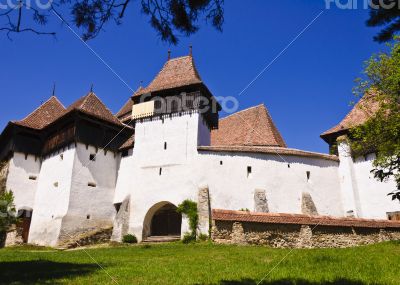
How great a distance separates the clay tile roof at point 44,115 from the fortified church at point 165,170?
0.53ft

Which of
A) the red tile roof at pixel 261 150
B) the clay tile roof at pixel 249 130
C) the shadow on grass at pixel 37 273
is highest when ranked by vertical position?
the clay tile roof at pixel 249 130

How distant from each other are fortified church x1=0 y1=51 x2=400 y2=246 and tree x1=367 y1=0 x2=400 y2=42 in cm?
1682

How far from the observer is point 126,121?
2916 cm

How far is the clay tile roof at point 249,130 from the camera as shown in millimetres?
25531

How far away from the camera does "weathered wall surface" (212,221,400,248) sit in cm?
1450

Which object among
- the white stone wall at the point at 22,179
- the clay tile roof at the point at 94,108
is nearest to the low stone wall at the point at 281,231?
the clay tile roof at the point at 94,108

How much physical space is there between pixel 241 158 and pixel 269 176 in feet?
6.54

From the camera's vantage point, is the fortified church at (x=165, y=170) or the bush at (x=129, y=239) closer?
the bush at (x=129, y=239)

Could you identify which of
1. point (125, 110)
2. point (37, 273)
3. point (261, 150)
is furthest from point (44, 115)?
point (37, 273)

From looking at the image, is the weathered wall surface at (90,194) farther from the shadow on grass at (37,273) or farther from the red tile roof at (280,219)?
the shadow on grass at (37,273)

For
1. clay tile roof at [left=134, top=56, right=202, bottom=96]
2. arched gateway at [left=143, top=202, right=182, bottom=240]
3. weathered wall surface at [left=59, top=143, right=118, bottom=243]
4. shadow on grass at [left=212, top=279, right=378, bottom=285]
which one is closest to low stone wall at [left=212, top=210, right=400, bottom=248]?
shadow on grass at [left=212, top=279, right=378, bottom=285]

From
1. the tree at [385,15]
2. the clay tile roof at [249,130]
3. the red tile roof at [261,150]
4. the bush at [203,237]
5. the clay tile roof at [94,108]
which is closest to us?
the tree at [385,15]

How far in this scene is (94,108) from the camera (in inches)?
1033

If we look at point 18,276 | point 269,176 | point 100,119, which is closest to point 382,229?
point 269,176
